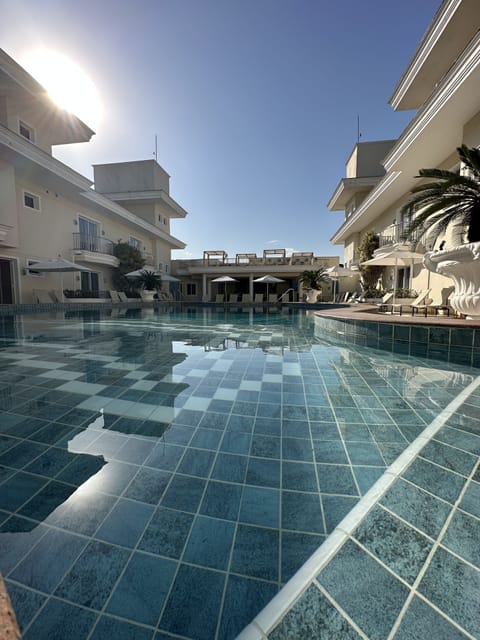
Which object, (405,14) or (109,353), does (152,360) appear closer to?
(109,353)

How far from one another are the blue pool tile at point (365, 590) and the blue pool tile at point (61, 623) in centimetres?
79

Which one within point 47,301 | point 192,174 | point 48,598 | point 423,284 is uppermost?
point 192,174

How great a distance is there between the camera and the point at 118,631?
0.88m

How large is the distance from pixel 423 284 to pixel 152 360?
34.1ft

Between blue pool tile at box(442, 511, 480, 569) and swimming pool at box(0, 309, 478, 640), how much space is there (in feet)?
1.25

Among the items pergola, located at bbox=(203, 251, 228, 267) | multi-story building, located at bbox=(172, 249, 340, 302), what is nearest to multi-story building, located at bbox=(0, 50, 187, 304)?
pergola, located at bbox=(203, 251, 228, 267)

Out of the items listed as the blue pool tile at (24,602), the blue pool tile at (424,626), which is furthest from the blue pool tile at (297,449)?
the blue pool tile at (24,602)

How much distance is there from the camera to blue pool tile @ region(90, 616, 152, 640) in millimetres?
869

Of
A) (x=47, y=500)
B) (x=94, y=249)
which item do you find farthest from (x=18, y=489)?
(x=94, y=249)

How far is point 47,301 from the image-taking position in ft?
40.9

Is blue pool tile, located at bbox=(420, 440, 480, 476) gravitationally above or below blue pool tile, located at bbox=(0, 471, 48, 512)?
above

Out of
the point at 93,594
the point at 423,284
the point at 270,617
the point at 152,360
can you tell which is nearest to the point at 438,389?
the point at 270,617

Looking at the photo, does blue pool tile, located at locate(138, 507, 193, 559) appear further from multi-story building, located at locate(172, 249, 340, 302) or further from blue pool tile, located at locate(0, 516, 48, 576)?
multi-story building, located at locate(172, 249, 340, 302)

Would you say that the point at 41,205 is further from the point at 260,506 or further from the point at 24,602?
the point at 260,506
